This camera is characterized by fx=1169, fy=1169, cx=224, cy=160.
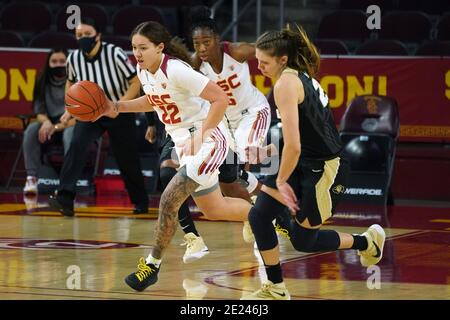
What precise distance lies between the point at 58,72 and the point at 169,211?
6.98 m

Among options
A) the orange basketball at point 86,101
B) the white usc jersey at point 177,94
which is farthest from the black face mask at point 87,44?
the white usc jersey at point 177,94

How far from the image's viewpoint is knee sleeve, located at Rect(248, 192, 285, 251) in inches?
282

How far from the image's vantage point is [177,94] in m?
8.29

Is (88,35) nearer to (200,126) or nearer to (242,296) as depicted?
(200,126)

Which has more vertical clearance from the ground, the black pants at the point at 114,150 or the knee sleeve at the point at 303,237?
the knee sleeve at the point at 303,237

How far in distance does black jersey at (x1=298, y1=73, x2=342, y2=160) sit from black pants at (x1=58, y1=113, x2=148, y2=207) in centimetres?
515

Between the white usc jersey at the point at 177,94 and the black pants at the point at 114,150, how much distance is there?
380cm

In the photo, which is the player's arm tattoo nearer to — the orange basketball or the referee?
the orange basketball

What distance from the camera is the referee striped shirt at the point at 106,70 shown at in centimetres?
1232

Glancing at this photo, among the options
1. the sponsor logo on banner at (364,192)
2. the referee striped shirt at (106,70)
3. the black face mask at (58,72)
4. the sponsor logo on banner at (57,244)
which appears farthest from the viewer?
the black face mask at (58,72)

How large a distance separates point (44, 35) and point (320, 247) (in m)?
9.05

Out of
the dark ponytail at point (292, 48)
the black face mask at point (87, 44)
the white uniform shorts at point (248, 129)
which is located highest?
the dark ponytail at point (292, 48)

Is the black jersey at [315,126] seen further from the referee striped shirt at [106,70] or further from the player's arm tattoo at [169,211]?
the referee striped shirt at [106,70]

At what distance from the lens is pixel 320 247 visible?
7883 mm
